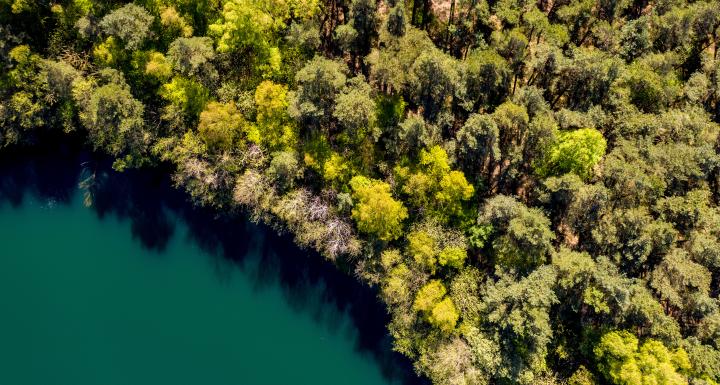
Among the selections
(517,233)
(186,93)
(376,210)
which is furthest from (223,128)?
(517,233)

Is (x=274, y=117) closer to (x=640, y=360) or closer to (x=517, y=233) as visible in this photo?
(x=517, y=233)

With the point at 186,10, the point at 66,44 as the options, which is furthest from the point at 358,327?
the point at 66,44

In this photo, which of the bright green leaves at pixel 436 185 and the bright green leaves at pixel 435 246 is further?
the bright green leaves at pixel 435 246

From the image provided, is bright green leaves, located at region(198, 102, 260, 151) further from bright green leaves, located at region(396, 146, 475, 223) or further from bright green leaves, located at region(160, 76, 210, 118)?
bright green leaves, located at region(396, 146, 475, 223)

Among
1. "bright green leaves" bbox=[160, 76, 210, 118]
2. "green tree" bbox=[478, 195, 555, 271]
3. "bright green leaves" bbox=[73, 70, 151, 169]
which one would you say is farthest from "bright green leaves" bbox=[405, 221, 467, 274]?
"bright green leaves" bbox=[73, 70, 151, 169]

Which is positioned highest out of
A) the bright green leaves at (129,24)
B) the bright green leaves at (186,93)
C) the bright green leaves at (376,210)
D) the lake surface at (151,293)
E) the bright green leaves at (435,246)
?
the bright green leaves at (129,24)

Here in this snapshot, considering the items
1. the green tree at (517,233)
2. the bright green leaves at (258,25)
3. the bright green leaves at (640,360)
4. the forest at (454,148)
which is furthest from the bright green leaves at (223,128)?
the bright green leaves at (640,360)

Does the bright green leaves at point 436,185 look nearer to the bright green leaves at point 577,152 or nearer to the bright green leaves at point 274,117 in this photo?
the bright green leaves at point 577,152
